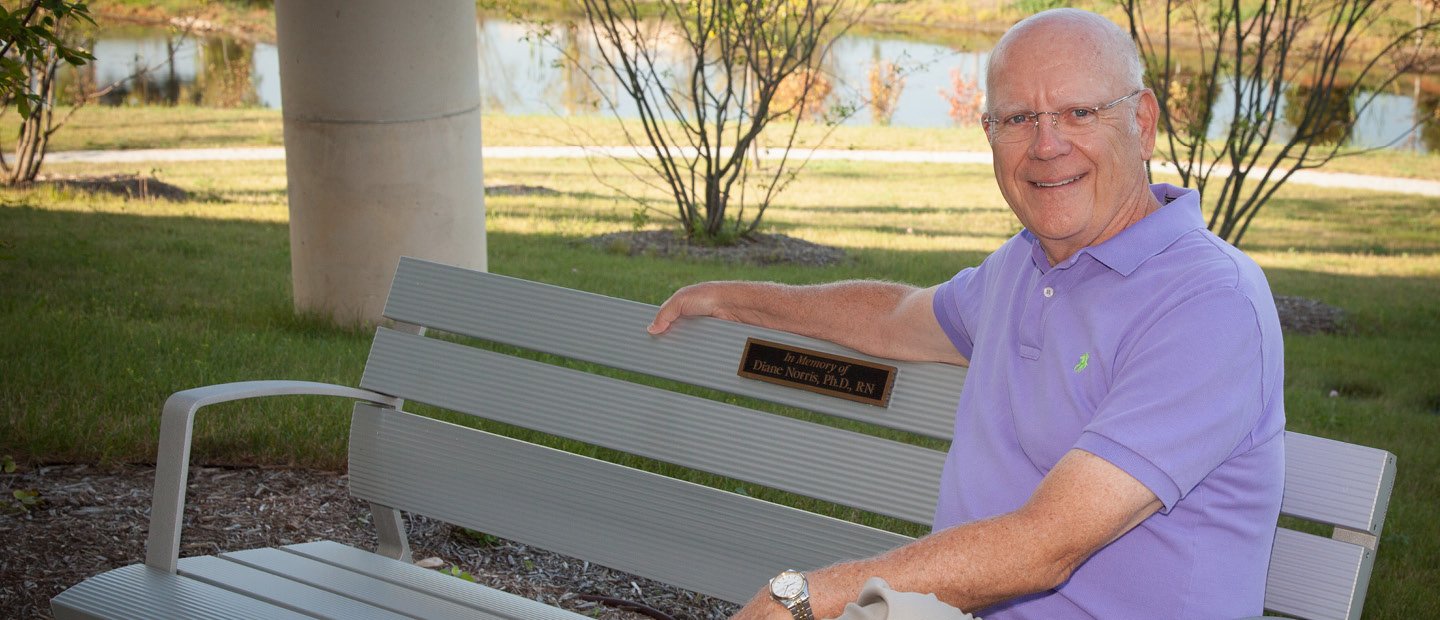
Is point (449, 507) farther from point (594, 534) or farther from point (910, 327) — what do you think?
point (910, 327)

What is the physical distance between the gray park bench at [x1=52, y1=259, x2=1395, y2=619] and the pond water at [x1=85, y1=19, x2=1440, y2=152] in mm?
16270

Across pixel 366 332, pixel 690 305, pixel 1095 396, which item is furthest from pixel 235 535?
pixel 1095 396

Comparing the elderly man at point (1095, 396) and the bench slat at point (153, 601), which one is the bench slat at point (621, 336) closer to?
the elderly man at point (1095, 396)

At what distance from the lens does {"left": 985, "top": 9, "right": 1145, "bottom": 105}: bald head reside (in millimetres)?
2447

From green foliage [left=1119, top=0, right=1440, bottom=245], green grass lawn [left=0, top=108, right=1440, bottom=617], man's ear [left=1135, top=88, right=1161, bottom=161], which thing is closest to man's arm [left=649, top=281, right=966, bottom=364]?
man's ear [left=1135, top=88, right=1161, bottom=161]

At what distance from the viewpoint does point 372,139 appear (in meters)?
6.38

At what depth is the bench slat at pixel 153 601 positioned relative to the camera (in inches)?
108

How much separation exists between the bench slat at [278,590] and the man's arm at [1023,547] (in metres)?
1.14

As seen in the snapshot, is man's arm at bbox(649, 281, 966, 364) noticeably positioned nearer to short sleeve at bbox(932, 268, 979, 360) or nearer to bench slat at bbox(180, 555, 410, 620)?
short sleeve at bbox(932, 268, 979, 360)

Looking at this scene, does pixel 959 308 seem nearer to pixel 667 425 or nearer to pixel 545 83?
pixel 667 425

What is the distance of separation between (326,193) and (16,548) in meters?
2.81

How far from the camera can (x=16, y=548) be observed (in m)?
3.97

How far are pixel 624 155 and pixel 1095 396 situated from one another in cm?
1480

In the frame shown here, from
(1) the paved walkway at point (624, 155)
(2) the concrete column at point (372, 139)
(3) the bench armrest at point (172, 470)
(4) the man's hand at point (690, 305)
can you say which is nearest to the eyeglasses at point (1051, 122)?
(4) the man's hand at point (690, 305)
